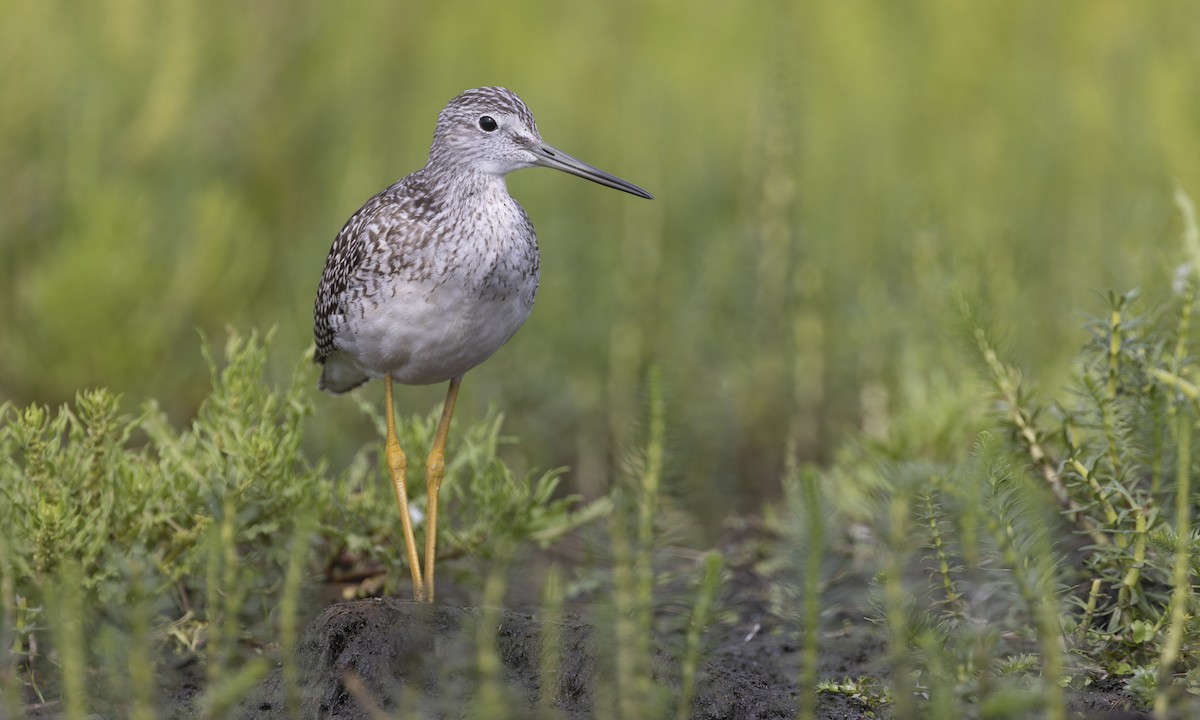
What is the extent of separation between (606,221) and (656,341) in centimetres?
109

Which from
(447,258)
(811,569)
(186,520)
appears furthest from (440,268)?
(811,569)

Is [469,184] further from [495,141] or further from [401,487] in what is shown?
[401,487]

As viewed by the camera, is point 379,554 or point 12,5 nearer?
point 379,554

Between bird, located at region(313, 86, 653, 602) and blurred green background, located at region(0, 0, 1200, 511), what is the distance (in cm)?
151

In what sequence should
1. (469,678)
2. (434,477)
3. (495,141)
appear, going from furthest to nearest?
1. (434,477)
2. (495,141)
3. (469,678)

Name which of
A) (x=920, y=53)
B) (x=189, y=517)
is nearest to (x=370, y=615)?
(x=189, y=517)

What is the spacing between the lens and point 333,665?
133 inches

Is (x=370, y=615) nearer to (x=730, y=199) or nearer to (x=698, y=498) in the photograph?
(x=698, y=498)

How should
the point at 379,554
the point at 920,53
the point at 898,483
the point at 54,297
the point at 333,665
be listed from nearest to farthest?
Result: the point at 898,483 → the point at 333,665 → the point at 379,554 → the point at 54,297 → the point at 920,53

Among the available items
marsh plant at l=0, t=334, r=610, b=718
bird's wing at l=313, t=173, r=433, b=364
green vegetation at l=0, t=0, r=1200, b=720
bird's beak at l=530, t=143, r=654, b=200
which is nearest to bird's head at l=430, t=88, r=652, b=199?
bird's beak at l=530, t=143, r=654, b=200

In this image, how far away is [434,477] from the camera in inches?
176

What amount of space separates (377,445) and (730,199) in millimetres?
4223

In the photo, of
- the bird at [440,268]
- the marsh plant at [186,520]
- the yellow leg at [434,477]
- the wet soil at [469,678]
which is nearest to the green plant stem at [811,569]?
the wet soil at [469,678]

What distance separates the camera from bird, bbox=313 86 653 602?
4035 mm
